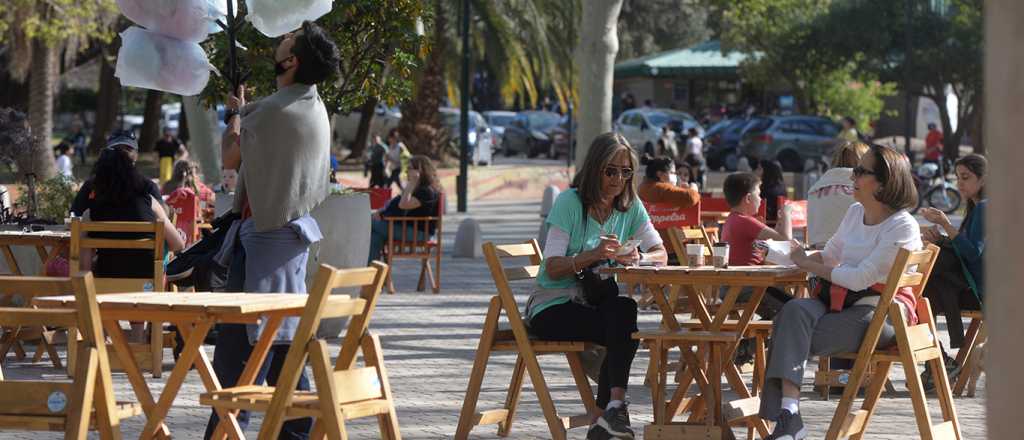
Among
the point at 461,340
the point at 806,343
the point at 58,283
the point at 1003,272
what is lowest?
the point at 461,340

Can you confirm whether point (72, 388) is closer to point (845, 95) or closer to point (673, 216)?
point (673, 216)

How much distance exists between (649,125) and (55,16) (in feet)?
60.0

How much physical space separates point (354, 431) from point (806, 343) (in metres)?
2.13

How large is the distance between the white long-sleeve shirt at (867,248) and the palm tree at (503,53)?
959 inches

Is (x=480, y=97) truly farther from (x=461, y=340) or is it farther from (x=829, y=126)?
(x=461, y=340)

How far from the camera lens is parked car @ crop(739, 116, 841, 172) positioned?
1576 inches

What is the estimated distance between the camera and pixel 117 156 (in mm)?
9570

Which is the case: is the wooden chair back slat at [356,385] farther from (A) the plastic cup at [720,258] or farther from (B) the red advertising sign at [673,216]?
(B) the red advertising sign at [673,216]

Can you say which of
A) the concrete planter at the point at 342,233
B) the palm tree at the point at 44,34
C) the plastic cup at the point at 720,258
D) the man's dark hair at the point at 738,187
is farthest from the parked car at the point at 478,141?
the plastic cup at the point at 720,258

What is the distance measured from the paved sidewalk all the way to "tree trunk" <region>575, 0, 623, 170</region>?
10.8ft

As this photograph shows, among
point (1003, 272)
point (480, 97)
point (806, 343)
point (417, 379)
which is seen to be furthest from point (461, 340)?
point (480, 97)

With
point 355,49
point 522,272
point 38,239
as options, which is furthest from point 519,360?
point 355,49

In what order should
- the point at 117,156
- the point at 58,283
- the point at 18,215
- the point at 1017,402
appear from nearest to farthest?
the point at 1017,402 < the point at 58,283 < the point at 117,156 < the point at 18,215

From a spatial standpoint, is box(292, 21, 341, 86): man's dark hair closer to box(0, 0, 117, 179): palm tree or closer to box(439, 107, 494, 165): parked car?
box(0, 0, 117, 179): palm tree
